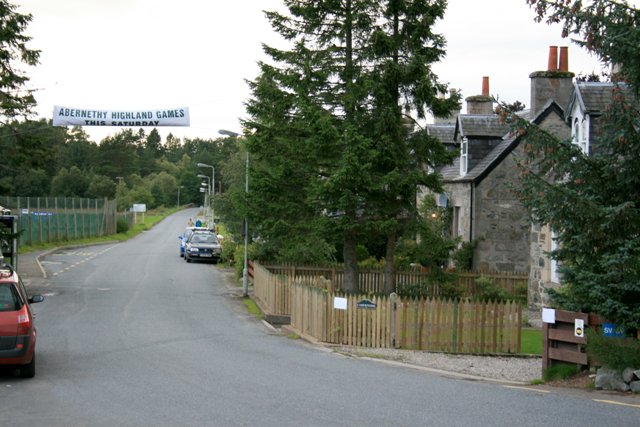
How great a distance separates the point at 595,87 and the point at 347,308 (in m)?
9.75

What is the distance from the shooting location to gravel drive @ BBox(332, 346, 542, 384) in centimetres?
1573

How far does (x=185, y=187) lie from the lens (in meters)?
173

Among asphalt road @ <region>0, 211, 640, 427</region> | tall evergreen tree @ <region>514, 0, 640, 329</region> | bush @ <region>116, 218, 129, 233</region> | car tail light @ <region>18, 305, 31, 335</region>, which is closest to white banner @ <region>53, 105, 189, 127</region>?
asphalt road @ <region>0, 211, 640, 427</region>

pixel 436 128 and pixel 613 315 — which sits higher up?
pixel 436 128

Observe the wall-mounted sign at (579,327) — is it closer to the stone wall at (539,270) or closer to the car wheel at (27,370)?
the car wheel at (27,370)

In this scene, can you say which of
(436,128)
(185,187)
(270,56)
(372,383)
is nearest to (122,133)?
(185,187)

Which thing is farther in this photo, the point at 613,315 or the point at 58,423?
the point at 613,315

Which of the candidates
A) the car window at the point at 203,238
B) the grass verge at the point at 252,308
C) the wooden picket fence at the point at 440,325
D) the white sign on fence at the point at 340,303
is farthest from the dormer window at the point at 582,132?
the car window at the point at 203,238

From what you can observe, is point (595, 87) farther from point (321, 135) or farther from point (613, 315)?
point (613, 315)

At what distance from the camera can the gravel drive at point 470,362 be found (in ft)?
51.6

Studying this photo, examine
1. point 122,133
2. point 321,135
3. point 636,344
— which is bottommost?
point 636,344

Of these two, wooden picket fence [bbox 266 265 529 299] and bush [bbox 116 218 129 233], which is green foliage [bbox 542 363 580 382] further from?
bush [bbox 116 218 129 233]

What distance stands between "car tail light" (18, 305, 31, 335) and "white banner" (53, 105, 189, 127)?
48.3ft

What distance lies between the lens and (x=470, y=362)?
57.0 feet
